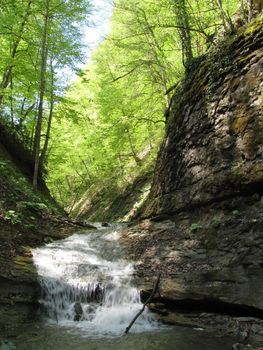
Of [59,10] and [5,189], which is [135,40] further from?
[5,189]

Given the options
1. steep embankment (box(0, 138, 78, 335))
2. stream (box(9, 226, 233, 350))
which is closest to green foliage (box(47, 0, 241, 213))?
steep embankment (box(0, 138, 78, 335))

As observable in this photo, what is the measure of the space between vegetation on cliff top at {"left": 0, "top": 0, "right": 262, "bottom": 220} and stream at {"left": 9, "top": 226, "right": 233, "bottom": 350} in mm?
5744

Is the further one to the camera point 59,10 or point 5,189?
point 59,10

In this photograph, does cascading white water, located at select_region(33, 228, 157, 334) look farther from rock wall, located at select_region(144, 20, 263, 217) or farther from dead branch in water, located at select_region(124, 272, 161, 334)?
rock wall, located at select_region(144, 20, 263, 217)

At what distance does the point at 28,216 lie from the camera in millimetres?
11094

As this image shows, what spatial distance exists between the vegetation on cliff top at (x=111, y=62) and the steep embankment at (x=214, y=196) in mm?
1999

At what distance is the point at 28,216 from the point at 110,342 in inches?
225

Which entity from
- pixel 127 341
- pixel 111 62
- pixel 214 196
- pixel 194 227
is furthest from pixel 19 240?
pixel 111 62

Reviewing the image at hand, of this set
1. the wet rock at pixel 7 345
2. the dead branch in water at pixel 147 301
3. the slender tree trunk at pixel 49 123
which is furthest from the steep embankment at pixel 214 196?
the slender tree trunk at pixel 49 123

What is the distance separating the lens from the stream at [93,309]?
6285 millimetres

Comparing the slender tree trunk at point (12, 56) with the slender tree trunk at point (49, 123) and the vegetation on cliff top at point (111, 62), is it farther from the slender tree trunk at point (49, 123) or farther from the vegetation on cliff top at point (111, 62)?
the slender tree trunk at point (49, 123)

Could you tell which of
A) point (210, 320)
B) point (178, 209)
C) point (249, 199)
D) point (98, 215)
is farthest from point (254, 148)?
point (98, 215)

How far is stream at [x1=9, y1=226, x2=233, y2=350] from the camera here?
629 centimetres

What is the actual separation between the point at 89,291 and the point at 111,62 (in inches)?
637
